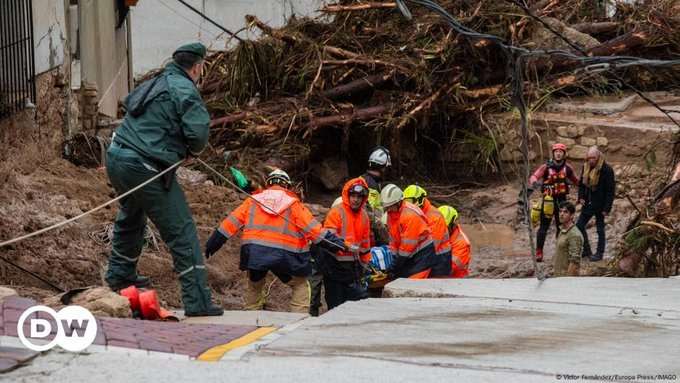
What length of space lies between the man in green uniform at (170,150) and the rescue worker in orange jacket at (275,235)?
56.2 inches

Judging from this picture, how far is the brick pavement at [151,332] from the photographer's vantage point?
18.6 ft

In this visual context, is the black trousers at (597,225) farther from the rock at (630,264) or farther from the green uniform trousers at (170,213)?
the green uniform trousers at (170,213)

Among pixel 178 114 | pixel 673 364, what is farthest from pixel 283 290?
pixel 673 364

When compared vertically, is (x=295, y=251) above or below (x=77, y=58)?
below

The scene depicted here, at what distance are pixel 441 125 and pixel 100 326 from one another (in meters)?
13.0

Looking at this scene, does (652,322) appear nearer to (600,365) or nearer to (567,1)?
(600,365)

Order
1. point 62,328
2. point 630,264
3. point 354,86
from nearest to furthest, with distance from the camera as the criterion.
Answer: point 62,328 → point 630,264 → point 354,86

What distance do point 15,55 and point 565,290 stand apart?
20.9ft

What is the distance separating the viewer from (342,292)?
991cm

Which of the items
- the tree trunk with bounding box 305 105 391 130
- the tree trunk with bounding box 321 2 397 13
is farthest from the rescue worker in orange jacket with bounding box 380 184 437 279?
the tree trunk with bounding box 321 2 397 13

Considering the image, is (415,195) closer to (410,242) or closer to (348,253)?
(410,242)

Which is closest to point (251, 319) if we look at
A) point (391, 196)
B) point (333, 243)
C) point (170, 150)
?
point (170, 150)

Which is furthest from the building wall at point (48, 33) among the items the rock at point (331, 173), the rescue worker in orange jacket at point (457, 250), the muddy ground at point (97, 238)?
the rock at point (331, 173)

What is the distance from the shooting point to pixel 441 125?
18641 mm
